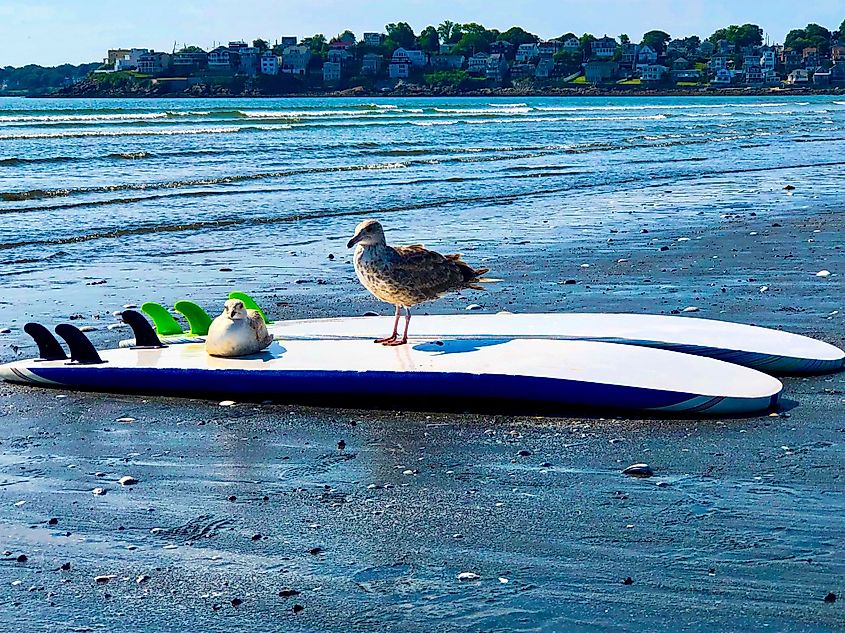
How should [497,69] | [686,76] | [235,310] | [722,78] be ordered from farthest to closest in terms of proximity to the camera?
[686,76] < [497,69] < [722,78] < [235,310]

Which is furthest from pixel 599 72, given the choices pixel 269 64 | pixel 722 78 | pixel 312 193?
pixel 312 193

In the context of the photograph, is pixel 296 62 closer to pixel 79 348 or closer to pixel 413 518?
pixel 79 348

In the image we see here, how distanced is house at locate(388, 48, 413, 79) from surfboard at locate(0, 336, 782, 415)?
162586mm

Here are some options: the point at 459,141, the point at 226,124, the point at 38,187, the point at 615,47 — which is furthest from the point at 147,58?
the point at 38,187

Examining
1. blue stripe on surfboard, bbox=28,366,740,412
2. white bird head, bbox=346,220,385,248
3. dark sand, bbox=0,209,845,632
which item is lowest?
dark sand, bbox=0,209,845,632

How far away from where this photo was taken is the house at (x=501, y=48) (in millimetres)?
193000

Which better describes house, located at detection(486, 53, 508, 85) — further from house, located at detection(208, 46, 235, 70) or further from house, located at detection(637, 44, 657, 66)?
house, located at detection(208, 46, 235, 70)

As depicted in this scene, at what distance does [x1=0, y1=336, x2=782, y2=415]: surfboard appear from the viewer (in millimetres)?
6512

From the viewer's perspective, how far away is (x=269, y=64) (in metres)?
159

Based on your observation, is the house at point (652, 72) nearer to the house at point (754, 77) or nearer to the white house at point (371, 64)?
the house at point (754, 77)

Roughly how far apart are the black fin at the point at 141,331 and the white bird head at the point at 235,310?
670mm

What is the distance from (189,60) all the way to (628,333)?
156265mm

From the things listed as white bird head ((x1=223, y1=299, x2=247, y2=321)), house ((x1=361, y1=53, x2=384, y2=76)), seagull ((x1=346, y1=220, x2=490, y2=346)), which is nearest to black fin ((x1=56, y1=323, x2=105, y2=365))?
white bird head ((x1=223, y1=299, x2=247, y2=321))

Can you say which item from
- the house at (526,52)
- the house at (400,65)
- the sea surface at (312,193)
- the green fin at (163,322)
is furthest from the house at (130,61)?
the green fin at (163,322)
